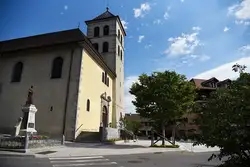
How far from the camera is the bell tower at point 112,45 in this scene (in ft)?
112

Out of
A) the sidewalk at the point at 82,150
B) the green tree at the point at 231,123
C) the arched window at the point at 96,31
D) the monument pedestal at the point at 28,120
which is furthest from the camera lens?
the arched window at the point at 96,31

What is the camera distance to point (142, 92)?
20.0 m

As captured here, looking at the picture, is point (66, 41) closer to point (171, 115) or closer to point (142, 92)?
point (142, 92)

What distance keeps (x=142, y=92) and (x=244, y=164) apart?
15305 millimetres

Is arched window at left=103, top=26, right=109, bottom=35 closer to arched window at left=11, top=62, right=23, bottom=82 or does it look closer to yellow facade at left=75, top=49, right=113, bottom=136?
yellow facade at left=75, top=49, right=113, bottom=136

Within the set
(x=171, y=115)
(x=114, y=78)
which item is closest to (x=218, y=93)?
(x=171, y=115)

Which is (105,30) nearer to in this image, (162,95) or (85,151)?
(162,95)

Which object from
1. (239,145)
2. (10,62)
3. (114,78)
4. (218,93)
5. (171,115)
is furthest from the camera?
(114,78)

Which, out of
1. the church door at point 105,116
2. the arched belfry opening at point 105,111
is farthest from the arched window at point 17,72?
the church door at point 105,116

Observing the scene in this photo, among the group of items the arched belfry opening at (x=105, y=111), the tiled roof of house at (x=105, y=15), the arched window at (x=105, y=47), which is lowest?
the arched belfry opening at (x=105, y=111)

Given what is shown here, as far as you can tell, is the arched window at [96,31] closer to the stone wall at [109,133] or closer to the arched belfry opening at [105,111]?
the arched belfry opening at [105,111]

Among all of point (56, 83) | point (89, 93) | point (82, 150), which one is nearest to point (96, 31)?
point (89, 93)

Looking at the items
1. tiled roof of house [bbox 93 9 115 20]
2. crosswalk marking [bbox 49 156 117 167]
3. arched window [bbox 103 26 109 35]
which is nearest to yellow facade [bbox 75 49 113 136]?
crosswalk marking [bbox 49 156 117 167]

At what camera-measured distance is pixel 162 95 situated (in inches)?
744
